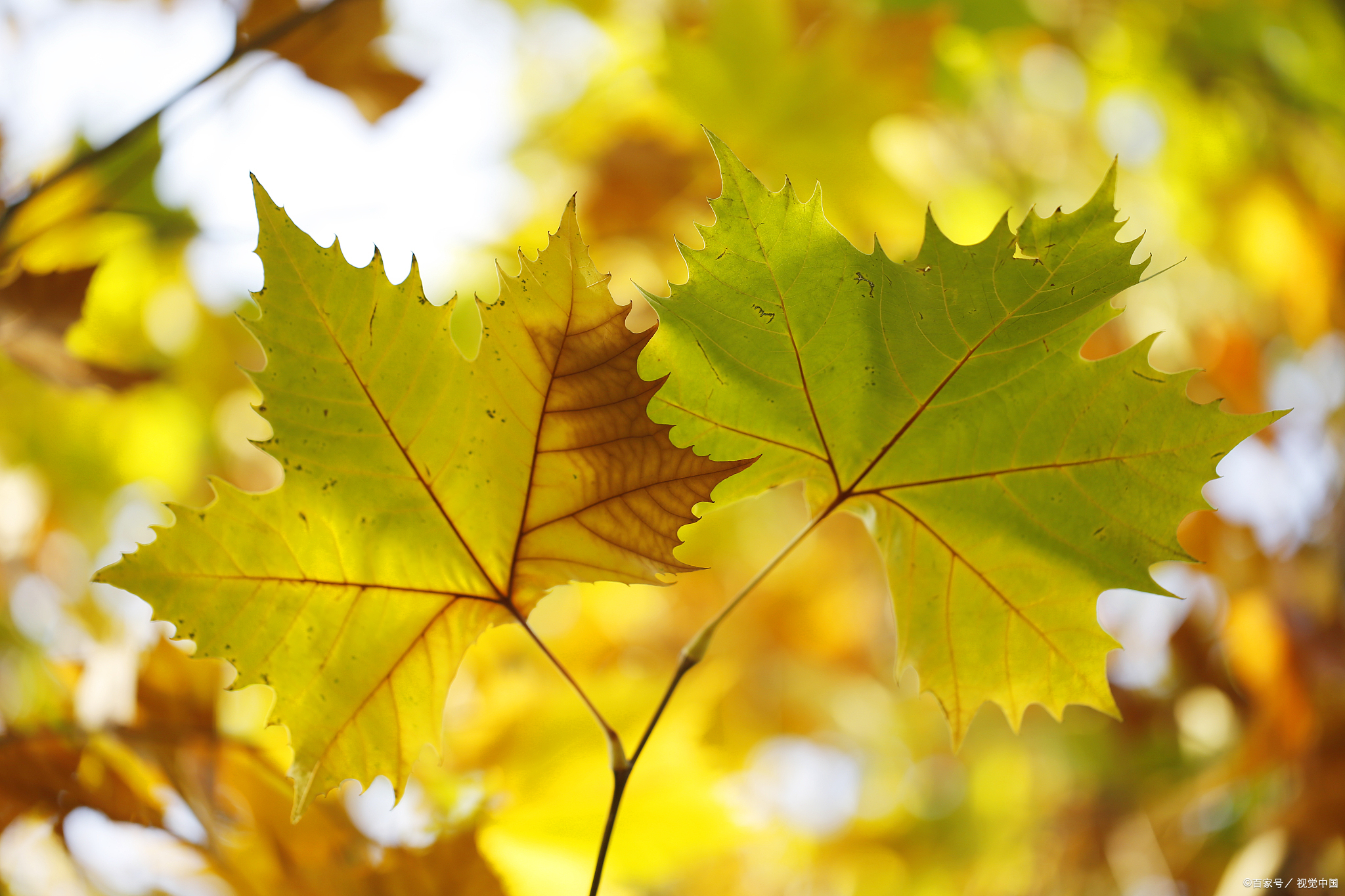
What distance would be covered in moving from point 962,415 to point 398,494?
314 mm

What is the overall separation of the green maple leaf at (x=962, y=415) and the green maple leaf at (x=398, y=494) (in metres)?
0.05

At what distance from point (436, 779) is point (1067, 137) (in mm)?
2143

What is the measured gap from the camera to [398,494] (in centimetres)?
43

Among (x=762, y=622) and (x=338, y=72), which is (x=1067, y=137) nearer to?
(x=762, y=622)

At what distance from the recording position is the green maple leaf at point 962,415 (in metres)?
0.42

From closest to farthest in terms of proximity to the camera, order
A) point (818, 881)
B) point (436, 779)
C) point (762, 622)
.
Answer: point (436, 779) → point (818, 881) → point (762, 622)

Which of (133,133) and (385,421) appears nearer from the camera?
(385,421)

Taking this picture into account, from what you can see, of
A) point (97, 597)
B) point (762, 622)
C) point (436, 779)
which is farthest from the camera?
point (762, 622)

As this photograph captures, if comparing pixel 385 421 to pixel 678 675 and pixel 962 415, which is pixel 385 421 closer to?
pixel 678 675

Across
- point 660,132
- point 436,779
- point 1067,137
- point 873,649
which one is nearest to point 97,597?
point 436,779

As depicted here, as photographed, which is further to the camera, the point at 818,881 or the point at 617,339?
the point at 818,881

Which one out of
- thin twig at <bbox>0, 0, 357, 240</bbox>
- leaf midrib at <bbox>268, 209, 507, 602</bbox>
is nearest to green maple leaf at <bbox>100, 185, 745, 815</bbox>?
leaf midrib at <bbox>268, 209, 507, 602</bbox>

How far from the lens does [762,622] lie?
1901mm

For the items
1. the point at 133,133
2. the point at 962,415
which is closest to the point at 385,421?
the point at 962,415
